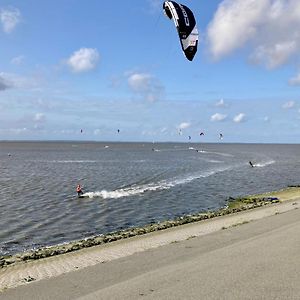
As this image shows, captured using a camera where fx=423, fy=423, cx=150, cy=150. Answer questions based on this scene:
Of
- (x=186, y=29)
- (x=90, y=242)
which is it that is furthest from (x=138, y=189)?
(x=186, y=29)

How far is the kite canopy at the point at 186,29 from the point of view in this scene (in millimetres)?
19047

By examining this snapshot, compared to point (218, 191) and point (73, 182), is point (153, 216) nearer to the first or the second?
point (218, 191)

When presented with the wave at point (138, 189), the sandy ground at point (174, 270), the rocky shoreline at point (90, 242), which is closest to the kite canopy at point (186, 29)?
the sandy ground at point (174, 270)

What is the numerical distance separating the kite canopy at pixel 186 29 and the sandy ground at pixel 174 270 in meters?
8.49

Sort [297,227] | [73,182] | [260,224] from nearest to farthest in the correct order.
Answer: [297,227] → [260,224] → [73,182]

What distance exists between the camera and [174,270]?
12.9 metres

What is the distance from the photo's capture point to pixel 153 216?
3027 cm

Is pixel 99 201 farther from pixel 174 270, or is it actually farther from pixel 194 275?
pixel 194 275

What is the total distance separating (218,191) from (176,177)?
14.5 m

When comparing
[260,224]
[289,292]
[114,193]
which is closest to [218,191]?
[114,193]

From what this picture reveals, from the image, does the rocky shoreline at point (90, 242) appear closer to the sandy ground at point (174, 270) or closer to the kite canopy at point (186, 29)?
the sandy ground at point (174, 270)

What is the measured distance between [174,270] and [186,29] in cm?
1118

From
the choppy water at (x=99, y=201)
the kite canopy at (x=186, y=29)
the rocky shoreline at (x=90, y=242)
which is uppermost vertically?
the kite canopy at (x=186, y=29)

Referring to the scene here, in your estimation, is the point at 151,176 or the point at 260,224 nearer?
the point at 260,224
